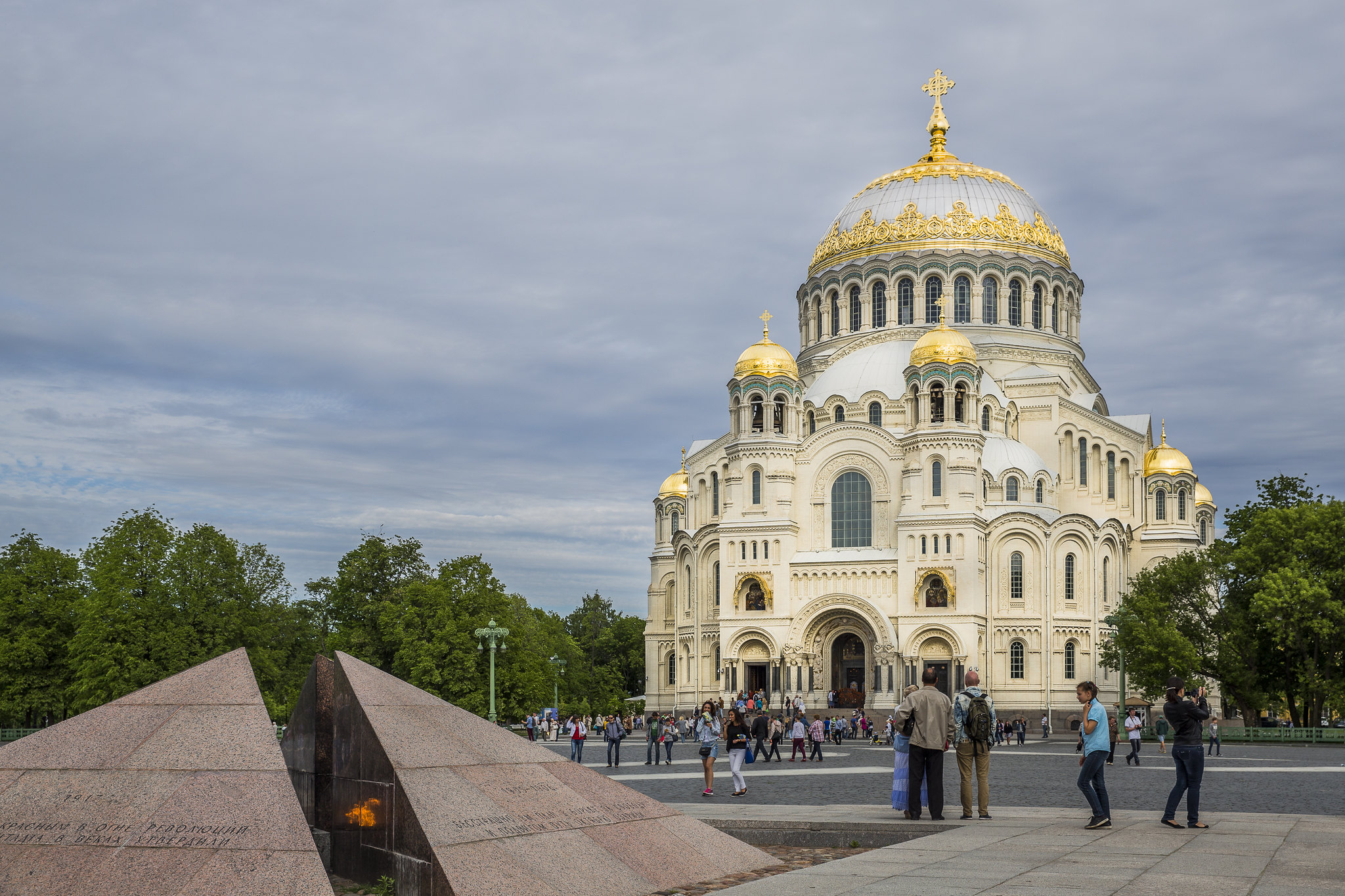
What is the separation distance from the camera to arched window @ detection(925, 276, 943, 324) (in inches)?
2628

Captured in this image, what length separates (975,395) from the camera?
5753cm

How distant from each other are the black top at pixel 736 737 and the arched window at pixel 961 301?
49770mm

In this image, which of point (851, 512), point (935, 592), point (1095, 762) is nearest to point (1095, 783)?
point (1095, 762)

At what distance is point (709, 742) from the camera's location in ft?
64.0

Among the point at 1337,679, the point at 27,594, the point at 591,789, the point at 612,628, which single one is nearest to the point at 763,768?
the point at 591,789

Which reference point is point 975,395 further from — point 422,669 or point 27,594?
point 27,594

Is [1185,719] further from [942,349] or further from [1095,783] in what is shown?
[942,349]

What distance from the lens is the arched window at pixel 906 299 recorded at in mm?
67062

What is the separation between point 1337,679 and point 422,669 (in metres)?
30.4

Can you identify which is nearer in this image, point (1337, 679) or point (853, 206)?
point (1337, 679)

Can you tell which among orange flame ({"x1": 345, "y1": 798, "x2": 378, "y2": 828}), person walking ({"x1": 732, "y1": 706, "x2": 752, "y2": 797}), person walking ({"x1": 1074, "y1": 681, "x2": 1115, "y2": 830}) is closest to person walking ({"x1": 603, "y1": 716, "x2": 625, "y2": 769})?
person walking ({"x1": 732, "y1": 706, "x2": 752, "y2": 797})

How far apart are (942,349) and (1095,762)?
45824mm

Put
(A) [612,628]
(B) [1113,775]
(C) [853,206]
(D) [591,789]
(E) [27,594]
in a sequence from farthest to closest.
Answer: (A) [612,628] → (C) [853,206] → (E) [27,594] → (B) [1113,775] → (D) [591,789]

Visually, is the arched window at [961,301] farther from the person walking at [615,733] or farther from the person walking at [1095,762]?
the person walking at [1095,762]
